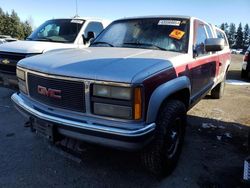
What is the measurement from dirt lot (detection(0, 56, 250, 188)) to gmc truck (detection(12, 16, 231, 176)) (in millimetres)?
278

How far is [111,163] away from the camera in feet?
11.8

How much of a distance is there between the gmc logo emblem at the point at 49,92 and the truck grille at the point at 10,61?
2901mm

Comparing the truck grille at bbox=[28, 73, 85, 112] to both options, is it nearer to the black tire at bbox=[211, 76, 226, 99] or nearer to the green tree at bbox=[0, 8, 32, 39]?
the black tire at bbox=[211, 76, 226, 99]

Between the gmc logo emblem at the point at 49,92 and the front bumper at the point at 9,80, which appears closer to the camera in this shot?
the gmc logo emblem at the point at 49,92

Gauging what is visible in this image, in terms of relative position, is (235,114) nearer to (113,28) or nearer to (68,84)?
(113,28)

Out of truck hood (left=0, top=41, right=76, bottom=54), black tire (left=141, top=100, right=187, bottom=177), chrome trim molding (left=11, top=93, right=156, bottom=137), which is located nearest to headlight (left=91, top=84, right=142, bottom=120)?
chrome trim molding (left=11, top=93, right=156, bottom=137)

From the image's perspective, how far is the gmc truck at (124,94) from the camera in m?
2.62

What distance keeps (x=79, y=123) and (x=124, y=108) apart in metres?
0.48

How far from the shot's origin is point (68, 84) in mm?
2830

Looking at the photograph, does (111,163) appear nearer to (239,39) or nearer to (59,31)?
(59,31)

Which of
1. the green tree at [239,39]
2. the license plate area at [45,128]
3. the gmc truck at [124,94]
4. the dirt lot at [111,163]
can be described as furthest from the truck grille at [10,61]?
the green tree at [239,39]

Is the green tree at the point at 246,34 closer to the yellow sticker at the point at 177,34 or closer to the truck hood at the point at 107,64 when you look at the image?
the yellow sticker at the point at 177,34

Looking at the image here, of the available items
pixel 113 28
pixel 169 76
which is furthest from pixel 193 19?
pixel 169 76

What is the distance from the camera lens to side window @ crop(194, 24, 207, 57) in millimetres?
4055
